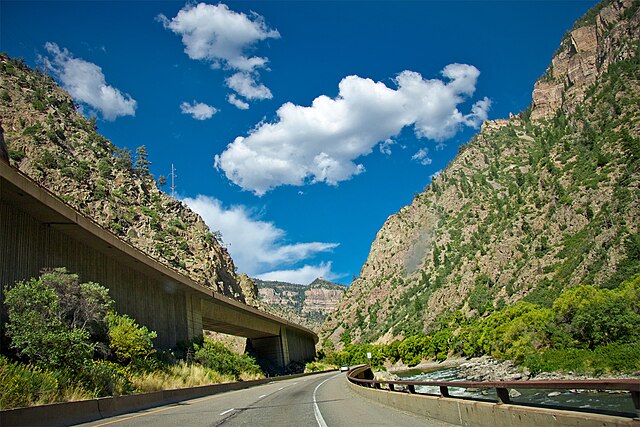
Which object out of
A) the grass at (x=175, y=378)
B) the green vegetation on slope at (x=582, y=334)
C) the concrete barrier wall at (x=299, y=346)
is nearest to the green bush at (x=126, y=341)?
the grass at (x=175, y=378)

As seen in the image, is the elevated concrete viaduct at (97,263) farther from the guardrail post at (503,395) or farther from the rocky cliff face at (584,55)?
the rocky cliff face at (584,55)

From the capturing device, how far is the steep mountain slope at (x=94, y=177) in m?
57.5

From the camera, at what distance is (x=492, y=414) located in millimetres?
9031

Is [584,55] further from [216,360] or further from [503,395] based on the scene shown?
[503,395]

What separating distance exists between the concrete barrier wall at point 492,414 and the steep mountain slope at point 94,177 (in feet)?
164

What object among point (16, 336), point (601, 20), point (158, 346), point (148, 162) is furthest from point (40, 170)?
point (601, 20)

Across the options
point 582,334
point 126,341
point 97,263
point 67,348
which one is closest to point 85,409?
point 67,348

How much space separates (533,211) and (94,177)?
275 feet

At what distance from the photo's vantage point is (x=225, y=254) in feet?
285

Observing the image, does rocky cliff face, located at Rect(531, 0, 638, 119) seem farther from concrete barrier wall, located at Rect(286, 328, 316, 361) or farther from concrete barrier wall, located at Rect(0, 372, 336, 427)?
concrete barrier wall, located at Rect(0, 372, 336, 427)

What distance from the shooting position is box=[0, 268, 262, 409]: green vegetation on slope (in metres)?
14.4

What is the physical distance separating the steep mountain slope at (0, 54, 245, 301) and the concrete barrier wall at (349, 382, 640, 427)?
164ft

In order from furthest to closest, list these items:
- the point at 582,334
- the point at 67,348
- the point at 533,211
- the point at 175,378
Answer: the point at 533,211 < the point at 582,334 < the point at 175,378 < the point at 67,348

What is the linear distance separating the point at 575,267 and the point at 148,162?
70.8 meters
